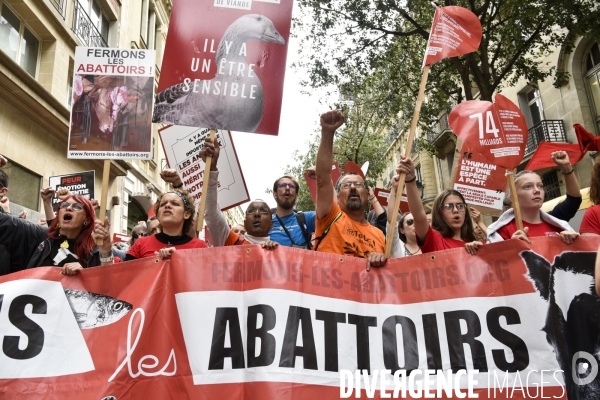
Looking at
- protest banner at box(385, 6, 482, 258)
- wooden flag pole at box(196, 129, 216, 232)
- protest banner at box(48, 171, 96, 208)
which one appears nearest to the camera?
wooden flag pole at box(196, 129, 216, 232)

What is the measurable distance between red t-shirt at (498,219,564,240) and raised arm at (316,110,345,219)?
1.26 m

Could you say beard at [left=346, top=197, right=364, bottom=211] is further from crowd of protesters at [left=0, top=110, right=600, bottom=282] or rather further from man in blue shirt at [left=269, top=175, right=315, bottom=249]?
man in blue shirt at [left=269, top=175, right=315, bottom=249]

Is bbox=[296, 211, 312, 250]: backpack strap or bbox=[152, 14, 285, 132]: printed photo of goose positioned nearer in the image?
bbox=[152, 14, 285, 132]: printed photo of goose

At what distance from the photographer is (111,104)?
156 inches

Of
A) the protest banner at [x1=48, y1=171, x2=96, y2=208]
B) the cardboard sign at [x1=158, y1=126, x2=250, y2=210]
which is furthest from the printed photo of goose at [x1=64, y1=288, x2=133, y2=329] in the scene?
the protest banner at [x1=48, y1=171, x2=96, y2=208]

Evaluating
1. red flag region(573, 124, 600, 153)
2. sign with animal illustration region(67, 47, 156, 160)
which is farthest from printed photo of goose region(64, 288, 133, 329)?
red flag region(573, 124, 600, 153)

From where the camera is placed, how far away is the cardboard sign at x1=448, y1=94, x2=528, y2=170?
4.39 metres

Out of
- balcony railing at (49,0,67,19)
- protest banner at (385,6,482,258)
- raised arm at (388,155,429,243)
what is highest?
balcony railing at (49,0,67,19)

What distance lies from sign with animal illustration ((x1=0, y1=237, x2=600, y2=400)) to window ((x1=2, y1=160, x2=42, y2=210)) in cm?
816

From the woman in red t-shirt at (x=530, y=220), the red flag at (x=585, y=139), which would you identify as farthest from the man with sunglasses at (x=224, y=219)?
the red flag at (x=585, y=139)

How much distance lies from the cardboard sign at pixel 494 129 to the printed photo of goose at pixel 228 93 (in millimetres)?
2076

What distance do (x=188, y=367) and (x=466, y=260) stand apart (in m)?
1.72

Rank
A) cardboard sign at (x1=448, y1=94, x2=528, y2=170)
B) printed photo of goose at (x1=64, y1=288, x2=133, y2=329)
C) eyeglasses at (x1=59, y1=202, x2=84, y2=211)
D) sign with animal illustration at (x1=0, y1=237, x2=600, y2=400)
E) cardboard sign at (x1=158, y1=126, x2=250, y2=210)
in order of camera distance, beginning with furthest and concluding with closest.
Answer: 1. cardboard sign at (x1=158, y1=126, x2=250, y2=210)
2. cardboard sign at (x1=448, y1=94, x2=528, y2=170)
3. eyeglasses at (x1=59, y1=202, x2=84, y2=211)
4. printed photo of goose at (x1=64, y1=288, x2=133, y2=329)
5. sign with animal illustration at (x1=0, y1=237, x2=600, y2=400)

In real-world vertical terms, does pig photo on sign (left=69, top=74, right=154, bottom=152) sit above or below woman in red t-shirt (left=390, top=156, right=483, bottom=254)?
above
